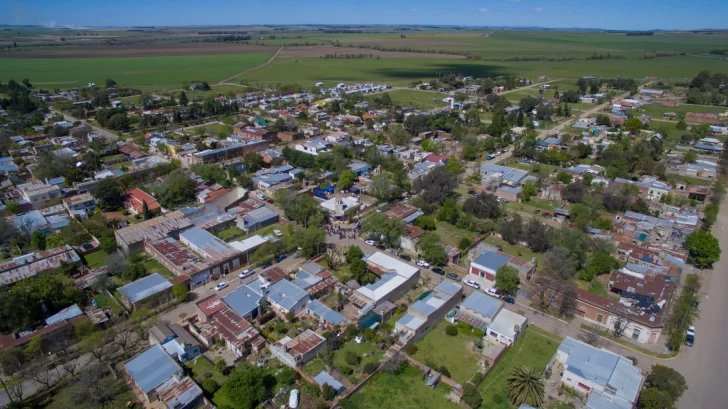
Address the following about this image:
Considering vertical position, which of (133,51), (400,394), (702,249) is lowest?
(400,394)

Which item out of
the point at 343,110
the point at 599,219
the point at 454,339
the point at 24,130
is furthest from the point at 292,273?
the point at 24,130

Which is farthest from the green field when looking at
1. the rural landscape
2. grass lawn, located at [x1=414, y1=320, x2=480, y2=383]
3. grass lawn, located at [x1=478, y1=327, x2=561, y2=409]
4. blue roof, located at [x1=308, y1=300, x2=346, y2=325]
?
grass lawn, located at [x1=478, y1=327, x2=561, y2=409]

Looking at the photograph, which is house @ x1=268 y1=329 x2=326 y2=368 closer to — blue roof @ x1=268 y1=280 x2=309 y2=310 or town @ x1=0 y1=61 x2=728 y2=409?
town @ x1=0 y1=61 x2=728 y2=409

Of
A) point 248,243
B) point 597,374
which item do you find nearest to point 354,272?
point 248,243

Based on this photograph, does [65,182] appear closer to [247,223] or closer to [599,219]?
[247,223]

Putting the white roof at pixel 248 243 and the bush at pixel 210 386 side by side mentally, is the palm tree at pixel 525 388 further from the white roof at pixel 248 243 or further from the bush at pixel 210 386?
the white roof at pixel 248 243

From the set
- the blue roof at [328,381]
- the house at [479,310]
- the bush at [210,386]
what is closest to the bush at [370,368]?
the blue roof at [328,381]

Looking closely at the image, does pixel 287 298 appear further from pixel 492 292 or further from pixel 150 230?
pixel 150 230
